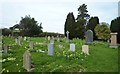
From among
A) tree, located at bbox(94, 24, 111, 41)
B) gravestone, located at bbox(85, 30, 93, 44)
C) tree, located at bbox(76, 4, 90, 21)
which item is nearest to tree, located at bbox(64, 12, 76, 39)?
tree, located at bbox(94, 24, 111, 41)

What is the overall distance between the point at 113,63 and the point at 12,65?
5.51m

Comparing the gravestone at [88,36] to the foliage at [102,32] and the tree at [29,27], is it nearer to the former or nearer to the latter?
the foliage at [102,32]

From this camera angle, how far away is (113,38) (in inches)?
913

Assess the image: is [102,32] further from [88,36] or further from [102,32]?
[88,36]

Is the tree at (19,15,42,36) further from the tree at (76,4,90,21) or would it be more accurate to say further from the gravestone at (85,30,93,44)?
the gravestone at (85,30,93,44)

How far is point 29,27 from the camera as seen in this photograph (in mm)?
52688

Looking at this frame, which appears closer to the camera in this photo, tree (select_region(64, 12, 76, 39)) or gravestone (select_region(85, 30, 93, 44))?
gravestone (select_region(85, 30, 93, 44))

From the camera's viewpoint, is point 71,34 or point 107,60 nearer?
point 107,60

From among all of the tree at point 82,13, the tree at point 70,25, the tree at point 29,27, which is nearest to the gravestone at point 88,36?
the tree at point 70,25

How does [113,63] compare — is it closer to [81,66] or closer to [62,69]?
[81,66]

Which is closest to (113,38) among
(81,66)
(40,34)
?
(81,66)

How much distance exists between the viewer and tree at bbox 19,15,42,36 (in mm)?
51188

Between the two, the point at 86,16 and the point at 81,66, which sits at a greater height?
the point at 86,16

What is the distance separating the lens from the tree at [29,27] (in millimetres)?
51188
